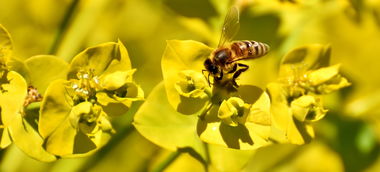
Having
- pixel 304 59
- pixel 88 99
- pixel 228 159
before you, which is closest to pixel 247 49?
pixel 304 59

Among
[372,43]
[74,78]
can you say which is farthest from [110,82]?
[372,43]

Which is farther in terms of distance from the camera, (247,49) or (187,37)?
(187,37)

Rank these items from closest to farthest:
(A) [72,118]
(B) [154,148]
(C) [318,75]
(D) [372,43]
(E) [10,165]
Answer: (A) [72,118] → (C) [318,75] → (E) [10,165] → (B) [154,148] → (D) [372,43]

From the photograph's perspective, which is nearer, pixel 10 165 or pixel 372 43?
pixel 10 165

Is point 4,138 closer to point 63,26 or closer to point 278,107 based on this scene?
point 63,26

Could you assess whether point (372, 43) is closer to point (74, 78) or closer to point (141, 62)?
point (141, 62)

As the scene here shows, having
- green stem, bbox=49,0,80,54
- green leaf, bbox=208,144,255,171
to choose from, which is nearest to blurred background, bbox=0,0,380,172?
green stem, bbox=49,0,80,54
